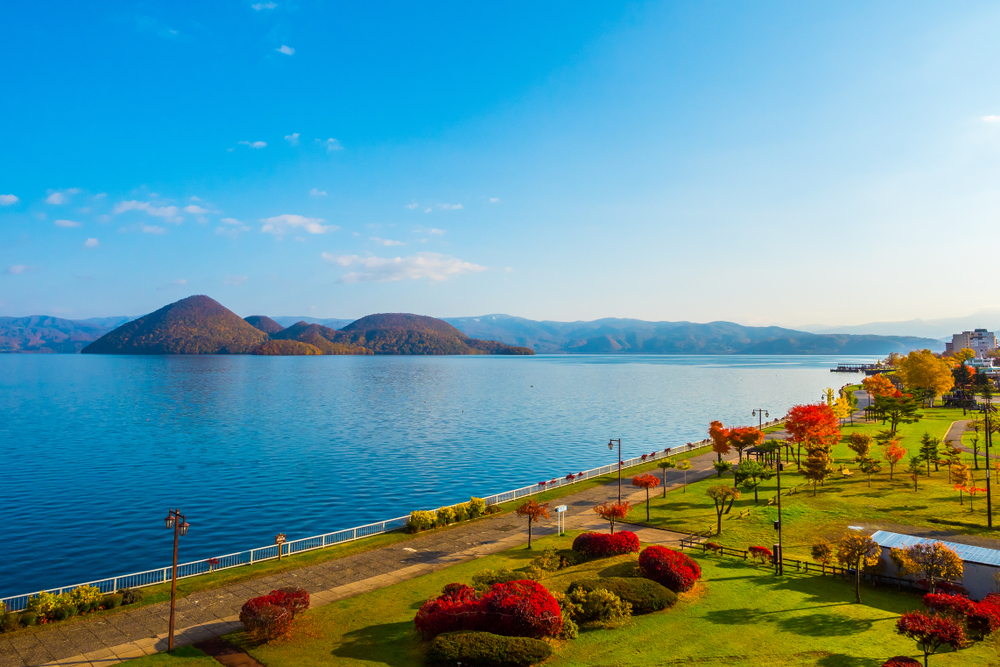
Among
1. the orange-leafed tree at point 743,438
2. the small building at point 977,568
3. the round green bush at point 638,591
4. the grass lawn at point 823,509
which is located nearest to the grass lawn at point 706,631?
the round green bush at point 638,591

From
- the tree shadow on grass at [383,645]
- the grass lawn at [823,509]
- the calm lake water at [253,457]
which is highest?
the tree shadow on grass at [383,645]

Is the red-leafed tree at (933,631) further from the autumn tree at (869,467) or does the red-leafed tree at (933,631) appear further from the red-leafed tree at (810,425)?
the red-leafed tree at (810,425)

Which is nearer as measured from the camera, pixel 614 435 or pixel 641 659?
pixel 641 659

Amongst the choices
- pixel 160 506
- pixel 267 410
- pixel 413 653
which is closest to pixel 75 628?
pixel 413 653

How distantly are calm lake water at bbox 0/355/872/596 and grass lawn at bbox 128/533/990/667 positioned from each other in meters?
22.9

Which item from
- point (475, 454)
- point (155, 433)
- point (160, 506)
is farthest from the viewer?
point (155, 433)

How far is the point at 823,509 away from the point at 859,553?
19067mm

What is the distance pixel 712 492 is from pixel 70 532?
5384 cm

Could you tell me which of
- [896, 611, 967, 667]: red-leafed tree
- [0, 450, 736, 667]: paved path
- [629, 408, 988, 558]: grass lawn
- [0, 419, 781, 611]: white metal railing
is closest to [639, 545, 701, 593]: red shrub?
[0, 450, 736, 667]: paved path

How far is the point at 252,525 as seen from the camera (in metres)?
47.8

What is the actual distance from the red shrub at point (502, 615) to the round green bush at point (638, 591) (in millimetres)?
3559

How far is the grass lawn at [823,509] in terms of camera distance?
39094 millimetres

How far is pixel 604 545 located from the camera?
110 feet

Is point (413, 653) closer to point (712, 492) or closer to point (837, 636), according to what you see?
point (837, 636)
